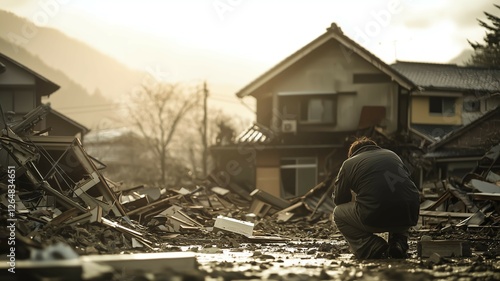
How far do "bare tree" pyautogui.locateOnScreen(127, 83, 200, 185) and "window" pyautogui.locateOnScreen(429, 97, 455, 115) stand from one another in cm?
4296

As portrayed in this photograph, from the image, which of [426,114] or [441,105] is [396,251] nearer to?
[426,114]

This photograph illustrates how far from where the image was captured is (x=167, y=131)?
84.5 meters

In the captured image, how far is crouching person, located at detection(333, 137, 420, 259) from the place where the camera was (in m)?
10.2

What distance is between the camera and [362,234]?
10.5 m

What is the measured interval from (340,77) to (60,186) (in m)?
23.5

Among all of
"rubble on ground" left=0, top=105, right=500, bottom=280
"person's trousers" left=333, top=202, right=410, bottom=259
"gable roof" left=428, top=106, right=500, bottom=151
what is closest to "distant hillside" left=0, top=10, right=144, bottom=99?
"gable roof" left=428, top=106, right=500, bottom=151

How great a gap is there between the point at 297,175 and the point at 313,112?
3.28 metres

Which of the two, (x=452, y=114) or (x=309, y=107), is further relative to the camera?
(x=452, y=114)

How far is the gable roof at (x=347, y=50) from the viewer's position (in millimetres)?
34250

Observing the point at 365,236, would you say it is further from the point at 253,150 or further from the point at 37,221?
the point at 253,150

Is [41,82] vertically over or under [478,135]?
over

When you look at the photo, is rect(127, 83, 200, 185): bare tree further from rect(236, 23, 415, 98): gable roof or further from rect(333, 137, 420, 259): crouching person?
rect(333, 137, 420, 259): crouching person

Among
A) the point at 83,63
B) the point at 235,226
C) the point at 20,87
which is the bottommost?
the point at 235,226

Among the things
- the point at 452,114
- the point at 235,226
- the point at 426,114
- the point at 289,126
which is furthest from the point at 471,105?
the point at 235,226
